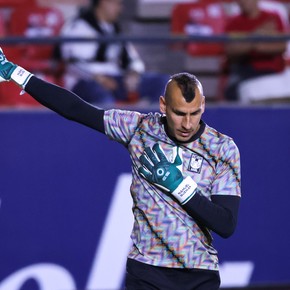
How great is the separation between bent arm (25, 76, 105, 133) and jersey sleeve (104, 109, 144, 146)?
0.04 metres

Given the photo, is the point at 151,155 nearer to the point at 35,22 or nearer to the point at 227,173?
the point at 227,173

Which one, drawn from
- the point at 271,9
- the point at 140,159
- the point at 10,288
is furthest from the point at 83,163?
the point at 271,9

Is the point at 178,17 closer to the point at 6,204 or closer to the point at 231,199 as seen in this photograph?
the point at 6,204

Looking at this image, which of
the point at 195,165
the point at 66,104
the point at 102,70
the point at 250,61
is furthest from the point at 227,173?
the point at 250,61

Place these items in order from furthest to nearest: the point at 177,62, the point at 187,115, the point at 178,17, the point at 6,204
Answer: the point at 178,17 < the point at 177,62 < the point at 6,204 < the point at 187,115

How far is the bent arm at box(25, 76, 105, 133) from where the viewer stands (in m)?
4.79

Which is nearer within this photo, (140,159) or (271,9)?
(140,159)

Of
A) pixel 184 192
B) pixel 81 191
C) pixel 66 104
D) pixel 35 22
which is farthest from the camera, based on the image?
pixel 35 22

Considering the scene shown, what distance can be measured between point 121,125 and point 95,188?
2.30 m

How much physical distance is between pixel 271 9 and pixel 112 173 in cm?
314

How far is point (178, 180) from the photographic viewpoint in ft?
14.4

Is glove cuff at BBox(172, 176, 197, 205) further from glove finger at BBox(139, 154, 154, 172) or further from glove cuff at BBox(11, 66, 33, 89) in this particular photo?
glove cuff at BBox(11, 66, 33, 89)

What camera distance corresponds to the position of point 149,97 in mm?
7105

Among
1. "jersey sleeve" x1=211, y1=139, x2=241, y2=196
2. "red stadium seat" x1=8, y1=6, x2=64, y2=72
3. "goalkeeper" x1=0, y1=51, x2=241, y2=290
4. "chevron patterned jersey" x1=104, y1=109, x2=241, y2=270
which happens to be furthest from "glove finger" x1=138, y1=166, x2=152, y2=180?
"red stadium seat" x1=8, y1=6, x2=64, y2=72
